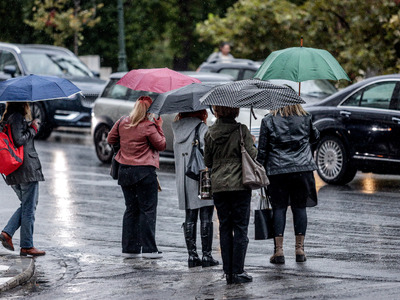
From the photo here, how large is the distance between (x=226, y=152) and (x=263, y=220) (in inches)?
50.9

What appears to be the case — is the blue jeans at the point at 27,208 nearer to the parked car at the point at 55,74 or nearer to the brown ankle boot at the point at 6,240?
the brown ankle boot at the point at 6,240

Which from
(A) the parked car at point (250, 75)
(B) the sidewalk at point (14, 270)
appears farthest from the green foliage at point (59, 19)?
(B) the sidewalk at point (14, 270)

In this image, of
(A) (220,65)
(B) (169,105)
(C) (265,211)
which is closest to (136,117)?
(B) (169,105)

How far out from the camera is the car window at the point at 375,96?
1441cm

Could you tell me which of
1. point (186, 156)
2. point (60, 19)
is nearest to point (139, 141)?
point (186, 156)

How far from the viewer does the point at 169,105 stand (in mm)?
8977

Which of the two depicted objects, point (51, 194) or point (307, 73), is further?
point (51, 194)

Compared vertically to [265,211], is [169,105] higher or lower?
higher

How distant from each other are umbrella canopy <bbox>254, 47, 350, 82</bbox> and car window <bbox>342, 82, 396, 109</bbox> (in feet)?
14.9

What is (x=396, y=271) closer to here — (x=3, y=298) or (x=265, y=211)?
(x=265, y=211)

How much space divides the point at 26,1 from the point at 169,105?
28575 millimetres

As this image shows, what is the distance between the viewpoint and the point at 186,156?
30.0 feet

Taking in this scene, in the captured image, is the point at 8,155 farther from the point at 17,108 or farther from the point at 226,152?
the point at 226,152

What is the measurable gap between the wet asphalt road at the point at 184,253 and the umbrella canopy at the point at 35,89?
1.59 m
